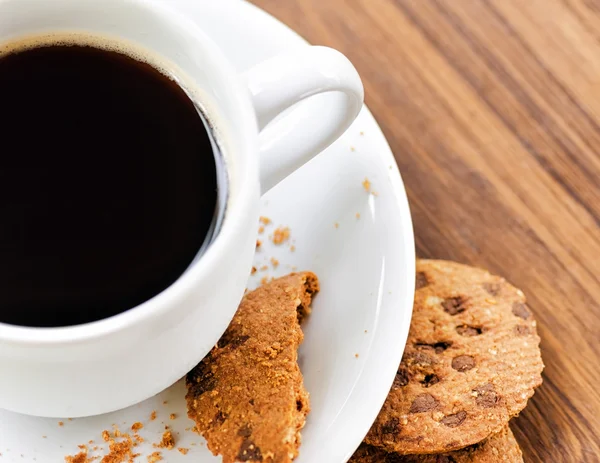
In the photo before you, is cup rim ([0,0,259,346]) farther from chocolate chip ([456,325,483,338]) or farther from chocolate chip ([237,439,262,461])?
chocolate chip ([456,325,483,338])

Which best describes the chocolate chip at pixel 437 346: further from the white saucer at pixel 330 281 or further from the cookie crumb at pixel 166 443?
the cookie crumb at pixel 166 443

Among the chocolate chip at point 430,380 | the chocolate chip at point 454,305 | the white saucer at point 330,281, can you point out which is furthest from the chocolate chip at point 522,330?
the white saucer at point 330,281

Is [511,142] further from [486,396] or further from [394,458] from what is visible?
[394,458]

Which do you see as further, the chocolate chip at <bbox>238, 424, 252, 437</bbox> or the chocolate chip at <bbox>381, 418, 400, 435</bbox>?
the chocolate chip at <bbox>381, 418, 400, 435</bbox>

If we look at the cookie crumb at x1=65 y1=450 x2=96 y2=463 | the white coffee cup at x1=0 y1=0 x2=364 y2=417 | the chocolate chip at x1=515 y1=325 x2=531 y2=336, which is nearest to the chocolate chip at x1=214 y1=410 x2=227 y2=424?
the white coffee cup at x1=0 y1=0 x2=364 y2=417

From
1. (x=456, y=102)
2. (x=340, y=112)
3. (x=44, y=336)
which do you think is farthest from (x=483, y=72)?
(x=44, y=336)

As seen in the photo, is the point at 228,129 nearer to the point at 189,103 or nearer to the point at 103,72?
the point at 189,103
